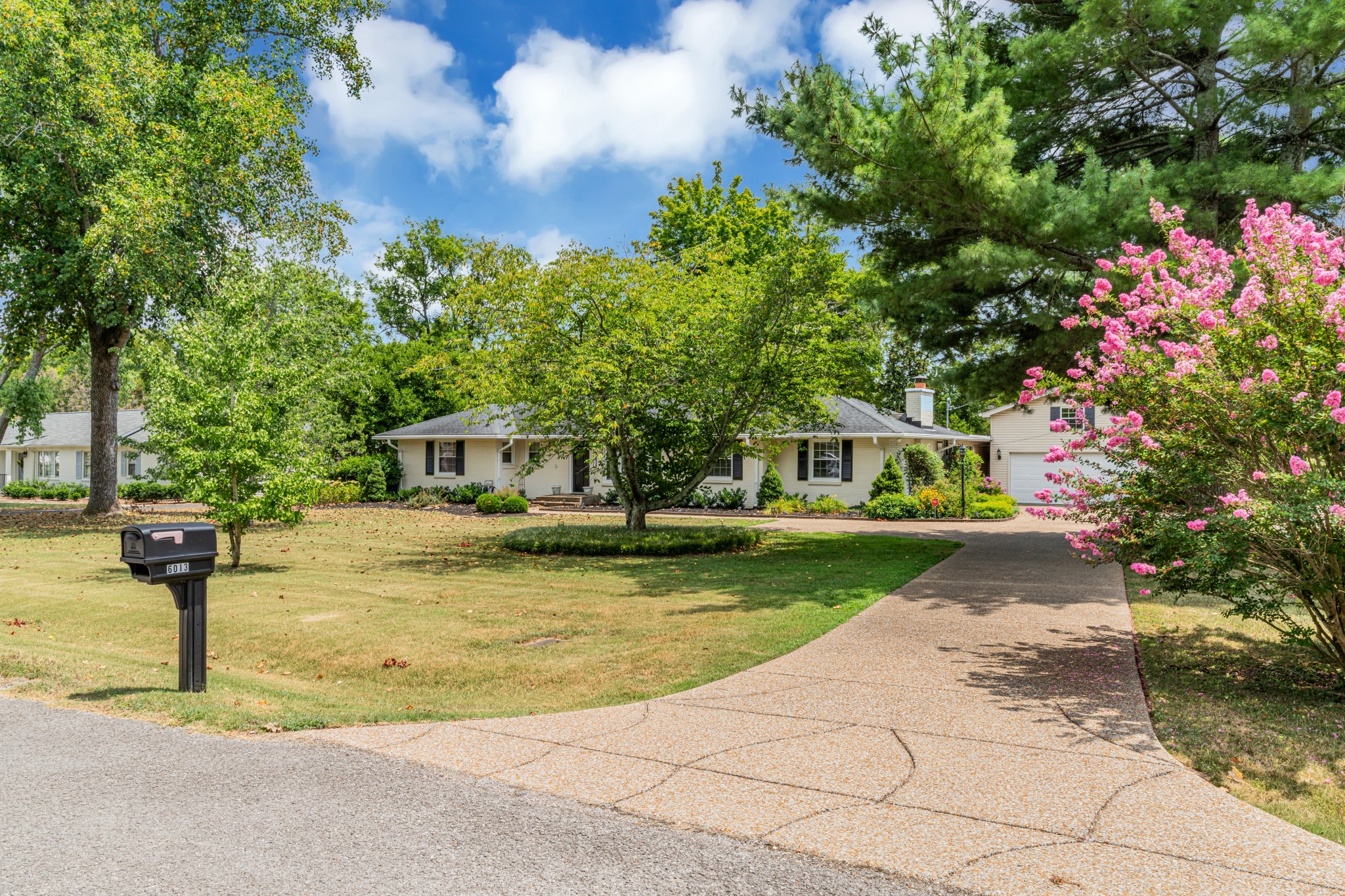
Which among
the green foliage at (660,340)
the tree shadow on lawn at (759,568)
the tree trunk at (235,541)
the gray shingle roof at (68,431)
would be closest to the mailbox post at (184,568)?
the tree shadow on lawn at (759,568)

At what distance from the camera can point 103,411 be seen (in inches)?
884

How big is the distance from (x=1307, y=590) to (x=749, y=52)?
12.5 meters

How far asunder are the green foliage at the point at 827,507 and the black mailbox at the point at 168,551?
20.4 m

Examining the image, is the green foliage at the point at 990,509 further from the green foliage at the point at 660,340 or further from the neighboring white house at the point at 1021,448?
the green foliage at the point at 660,340

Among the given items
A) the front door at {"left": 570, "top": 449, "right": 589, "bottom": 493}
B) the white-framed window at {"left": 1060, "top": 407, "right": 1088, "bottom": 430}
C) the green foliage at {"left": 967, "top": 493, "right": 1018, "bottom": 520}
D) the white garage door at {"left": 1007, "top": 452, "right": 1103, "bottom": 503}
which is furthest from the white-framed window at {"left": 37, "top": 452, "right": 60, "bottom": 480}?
the white-framed window at {"left": 1060, "top": 407, "right": 1088, "bottom": 430}

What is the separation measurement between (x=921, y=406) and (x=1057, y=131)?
16.8 meters

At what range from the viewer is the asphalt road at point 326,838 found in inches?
121

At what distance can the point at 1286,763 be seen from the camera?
4.43 metres

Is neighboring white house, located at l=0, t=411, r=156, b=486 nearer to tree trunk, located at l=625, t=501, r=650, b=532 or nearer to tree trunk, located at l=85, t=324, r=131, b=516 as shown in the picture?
tree trunk, located at l=85, t=324, r=131, b=516

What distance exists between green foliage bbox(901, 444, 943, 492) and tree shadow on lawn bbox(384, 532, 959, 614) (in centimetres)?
871

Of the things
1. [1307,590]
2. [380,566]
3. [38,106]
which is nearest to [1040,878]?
[1307,590]

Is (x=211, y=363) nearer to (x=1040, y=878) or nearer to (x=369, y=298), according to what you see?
(x=1040, y=878)

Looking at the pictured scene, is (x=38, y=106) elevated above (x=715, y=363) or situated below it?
above

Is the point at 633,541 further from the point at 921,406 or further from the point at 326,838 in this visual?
the point at 921,406
